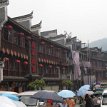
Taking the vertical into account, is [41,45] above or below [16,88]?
above

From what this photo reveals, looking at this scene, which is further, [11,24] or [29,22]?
[29,22]

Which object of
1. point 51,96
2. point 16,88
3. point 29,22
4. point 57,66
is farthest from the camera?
point 57,66

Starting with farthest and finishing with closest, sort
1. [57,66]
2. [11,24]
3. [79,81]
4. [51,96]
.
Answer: [79,81] < [57,66] < [11,24] < [51,96]

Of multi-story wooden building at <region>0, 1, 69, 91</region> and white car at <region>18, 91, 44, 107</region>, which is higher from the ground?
multi-story wooden building at <region>0, 1, 69, 91</region>

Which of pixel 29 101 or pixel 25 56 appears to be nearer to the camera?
pixel 29 101

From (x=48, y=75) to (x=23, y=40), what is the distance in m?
14.1

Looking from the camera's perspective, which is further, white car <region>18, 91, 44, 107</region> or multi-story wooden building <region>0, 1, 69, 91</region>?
multi-story wooden building <region>0, 1, 69, 91</region>

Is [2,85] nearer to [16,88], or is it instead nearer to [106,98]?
[16,88]

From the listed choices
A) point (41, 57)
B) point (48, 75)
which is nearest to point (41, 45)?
point (41, 57)

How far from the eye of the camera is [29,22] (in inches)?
1772

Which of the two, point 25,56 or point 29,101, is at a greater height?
point 25,56

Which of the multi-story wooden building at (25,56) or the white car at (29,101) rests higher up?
the multi-story wooden building at (25,56)

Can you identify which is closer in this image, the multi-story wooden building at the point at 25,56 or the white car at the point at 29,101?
the white car at the point at 29,101

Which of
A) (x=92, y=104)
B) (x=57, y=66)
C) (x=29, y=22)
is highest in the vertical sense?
(x=29, y=22)
